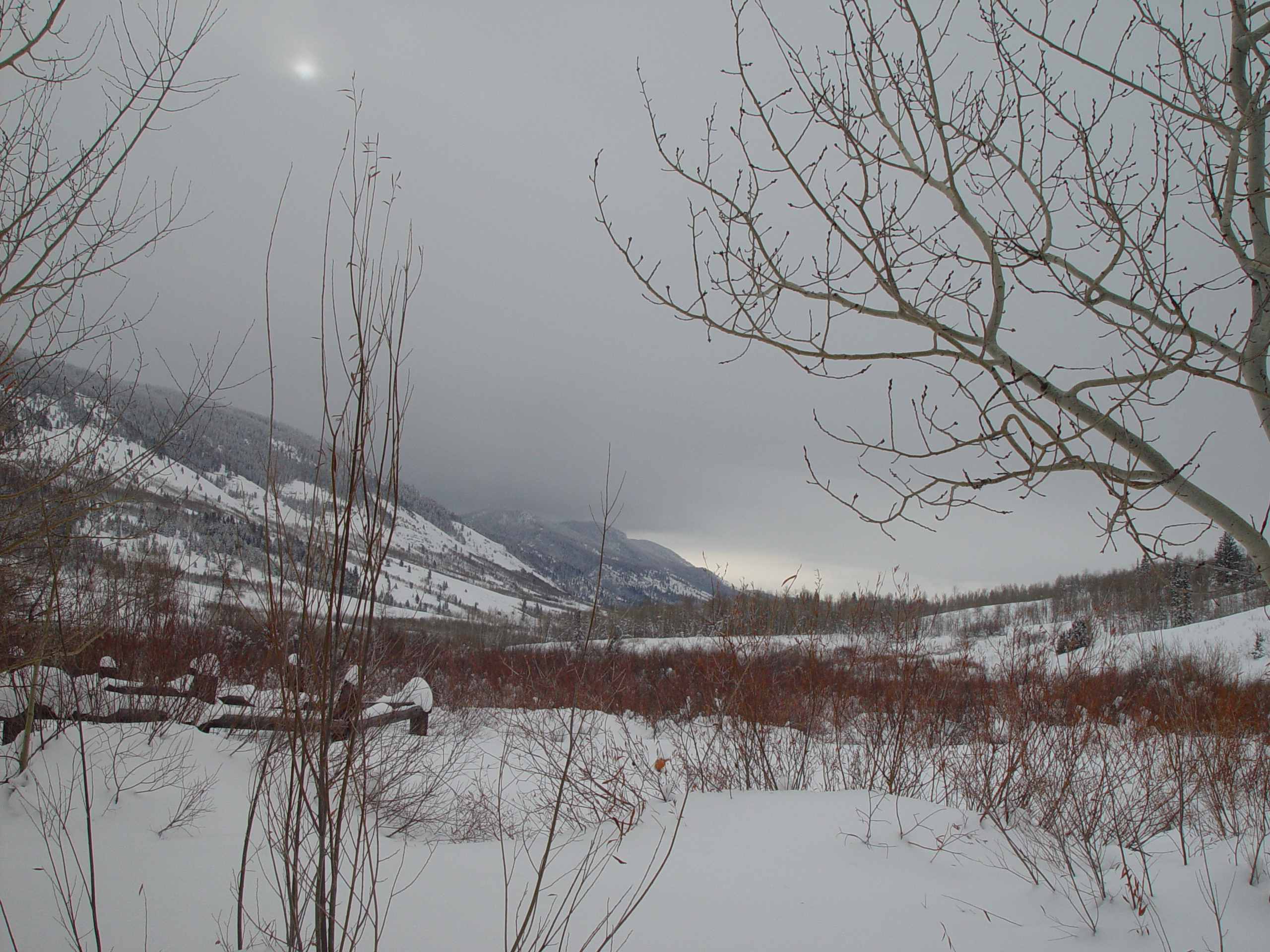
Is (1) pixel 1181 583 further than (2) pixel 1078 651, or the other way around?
(2) pixel 1078 651

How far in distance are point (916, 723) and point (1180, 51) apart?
669cm

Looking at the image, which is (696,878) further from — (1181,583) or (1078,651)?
(1078,651)

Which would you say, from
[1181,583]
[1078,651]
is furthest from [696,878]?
[1078,651]

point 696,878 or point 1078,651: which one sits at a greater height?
point 1078,651

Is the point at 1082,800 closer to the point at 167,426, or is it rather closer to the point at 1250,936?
the point at 1250,936

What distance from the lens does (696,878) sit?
13.2 feet

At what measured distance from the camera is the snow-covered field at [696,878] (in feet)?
10.9

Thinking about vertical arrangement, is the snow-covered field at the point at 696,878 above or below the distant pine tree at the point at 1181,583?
below

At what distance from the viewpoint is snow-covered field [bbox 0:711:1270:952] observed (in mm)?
3320

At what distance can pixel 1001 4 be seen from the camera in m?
2.54

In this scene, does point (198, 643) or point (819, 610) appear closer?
point (819, 610)

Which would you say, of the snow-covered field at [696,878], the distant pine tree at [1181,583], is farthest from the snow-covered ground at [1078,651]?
the snow-covered field at [696,878]

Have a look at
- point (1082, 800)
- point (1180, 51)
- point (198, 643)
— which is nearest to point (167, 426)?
point (1180, 51)

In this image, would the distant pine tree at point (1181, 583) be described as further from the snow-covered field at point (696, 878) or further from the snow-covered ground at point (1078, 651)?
the snow-covered field at point (696, 878)
